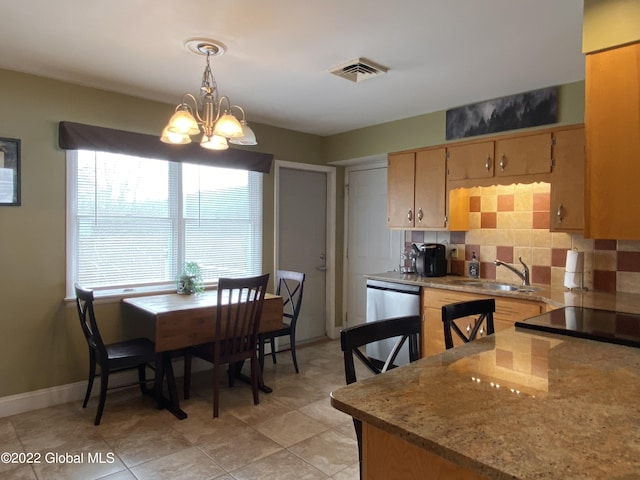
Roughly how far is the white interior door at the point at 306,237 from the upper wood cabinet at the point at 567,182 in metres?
2.55

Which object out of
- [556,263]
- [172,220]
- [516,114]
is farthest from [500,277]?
[172,220]

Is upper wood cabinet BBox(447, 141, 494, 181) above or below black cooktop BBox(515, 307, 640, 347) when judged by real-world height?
above

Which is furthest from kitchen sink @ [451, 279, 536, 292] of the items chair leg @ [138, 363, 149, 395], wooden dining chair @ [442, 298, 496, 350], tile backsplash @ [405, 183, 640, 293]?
chair leg @ [138, 363, 149, 395]

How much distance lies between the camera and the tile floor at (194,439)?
230 cm

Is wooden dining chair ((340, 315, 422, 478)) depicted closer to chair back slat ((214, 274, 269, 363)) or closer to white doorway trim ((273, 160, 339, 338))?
chair back slat ((214, 274, 269, 363))

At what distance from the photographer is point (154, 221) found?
12.0ft

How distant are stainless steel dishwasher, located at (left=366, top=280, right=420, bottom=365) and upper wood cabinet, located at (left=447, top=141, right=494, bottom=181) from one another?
1053 millimetres

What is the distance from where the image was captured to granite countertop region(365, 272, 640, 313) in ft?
7.98

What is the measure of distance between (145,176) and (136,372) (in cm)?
167

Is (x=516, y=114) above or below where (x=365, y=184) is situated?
above

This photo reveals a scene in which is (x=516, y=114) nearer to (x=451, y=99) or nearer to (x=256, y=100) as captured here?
(x=451, y=99)

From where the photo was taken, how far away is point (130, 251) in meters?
3.55

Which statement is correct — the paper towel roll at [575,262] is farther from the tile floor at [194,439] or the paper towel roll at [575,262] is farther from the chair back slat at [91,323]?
the chair back slat at [91,323]

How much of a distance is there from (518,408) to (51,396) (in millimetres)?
3348
